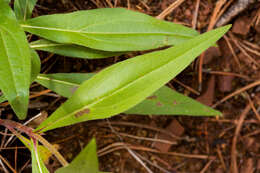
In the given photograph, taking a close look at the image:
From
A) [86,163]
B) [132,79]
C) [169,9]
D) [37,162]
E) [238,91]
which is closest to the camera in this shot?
[132,79]

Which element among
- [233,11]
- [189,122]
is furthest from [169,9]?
[189,122]

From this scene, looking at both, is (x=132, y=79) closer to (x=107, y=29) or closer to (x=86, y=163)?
(x=107, y=29)

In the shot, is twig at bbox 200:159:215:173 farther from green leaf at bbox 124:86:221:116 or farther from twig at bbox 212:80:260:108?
green leaf at bbox 124:86:221:116

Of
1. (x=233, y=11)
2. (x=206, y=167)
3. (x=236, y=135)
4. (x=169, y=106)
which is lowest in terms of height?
(x=206, y=167)

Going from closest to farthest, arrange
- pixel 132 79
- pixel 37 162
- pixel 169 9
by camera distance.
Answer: pixel 132 79 < pixel 37 162 < pixel 169 9

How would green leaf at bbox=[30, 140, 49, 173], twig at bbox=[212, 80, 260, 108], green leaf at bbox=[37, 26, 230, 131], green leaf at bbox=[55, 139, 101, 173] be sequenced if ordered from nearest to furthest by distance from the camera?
green leaf at bbox=[37, 26, 230, 131], green leaf at bbox=[30, 140, 49, 173], green leaf at bbox=[55, 139, 101, 173], twig at bbox=[212, 80, 260, 108]

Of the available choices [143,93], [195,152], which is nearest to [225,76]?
[195,152]

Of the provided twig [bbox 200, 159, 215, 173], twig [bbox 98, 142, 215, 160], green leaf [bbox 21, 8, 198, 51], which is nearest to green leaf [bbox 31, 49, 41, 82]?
green leaf [bbox 21, 8, 198, 51]
